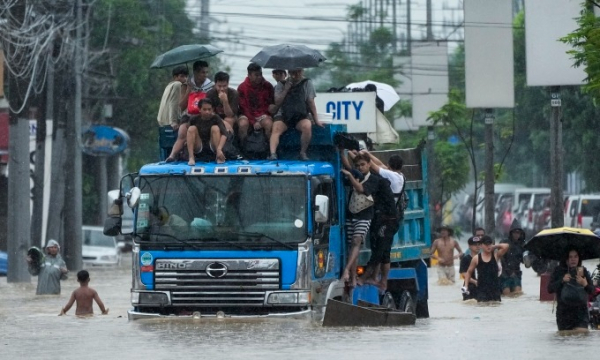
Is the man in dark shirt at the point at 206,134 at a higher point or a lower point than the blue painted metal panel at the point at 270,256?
higher

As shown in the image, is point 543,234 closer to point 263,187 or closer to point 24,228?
point 263,187

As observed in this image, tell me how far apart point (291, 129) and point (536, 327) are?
4233mm

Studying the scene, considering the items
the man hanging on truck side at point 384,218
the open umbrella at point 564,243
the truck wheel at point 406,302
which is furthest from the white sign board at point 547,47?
the open umbrella at point 564,243

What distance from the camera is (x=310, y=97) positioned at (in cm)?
1759

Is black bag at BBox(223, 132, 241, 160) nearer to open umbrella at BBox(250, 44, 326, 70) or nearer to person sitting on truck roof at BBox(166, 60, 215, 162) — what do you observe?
person sitting on truck roof at BBox(166, 60, 215, 162)

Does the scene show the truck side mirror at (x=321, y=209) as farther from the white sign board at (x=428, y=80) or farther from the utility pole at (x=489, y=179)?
the white sign board at (x=428, y=80)

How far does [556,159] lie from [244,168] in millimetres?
12469

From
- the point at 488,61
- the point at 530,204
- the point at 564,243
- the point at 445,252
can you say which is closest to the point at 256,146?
the point at 564,243

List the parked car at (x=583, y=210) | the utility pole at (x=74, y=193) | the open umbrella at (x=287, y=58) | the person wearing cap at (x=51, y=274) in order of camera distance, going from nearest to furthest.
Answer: the open umbrella at (x=287, y=58), the person wearing cap at (x=51, y=274), the utility pole at (x=74, y=193), the parked car at (x=583, y=210)

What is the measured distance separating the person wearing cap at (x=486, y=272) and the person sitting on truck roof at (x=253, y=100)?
779 cm

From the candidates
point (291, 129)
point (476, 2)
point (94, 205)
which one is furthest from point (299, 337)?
point (94, 205)

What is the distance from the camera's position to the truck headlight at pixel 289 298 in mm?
16438

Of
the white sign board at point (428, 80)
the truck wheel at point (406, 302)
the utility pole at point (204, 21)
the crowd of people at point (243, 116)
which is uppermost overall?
the utility pole at point (204, 21)

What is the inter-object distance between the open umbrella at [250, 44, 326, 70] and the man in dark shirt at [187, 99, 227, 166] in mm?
990
